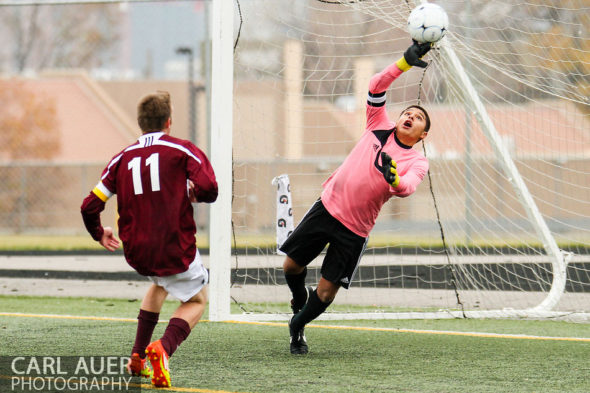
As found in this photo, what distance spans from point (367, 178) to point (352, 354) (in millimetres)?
1109

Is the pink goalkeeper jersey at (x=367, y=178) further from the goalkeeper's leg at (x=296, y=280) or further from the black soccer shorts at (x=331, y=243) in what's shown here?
the goalkeeper's leg at (x=296, y=280)

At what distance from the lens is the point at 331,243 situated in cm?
543

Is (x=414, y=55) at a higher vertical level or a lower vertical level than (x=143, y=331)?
higher

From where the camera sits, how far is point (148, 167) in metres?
4.36

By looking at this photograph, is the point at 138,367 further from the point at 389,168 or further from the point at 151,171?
the point at 389,168

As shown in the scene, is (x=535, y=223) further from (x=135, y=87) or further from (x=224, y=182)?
(x=135, y=87)

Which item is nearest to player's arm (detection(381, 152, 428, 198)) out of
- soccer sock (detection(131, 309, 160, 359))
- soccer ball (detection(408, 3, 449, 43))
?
soccer ball (detection(408, 3, 449, 43))

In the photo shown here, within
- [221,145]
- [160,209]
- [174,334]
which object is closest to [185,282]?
[174,334]

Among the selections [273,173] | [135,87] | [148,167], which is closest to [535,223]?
[148,167]

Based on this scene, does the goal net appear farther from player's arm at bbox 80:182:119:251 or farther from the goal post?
player's arm at bbox 80:182:119:251

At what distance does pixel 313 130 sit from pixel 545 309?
3.42m

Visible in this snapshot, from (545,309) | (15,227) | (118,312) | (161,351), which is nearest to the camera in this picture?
(161,351)

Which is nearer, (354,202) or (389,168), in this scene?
(389,168)

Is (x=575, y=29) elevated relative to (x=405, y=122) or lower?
elevated
